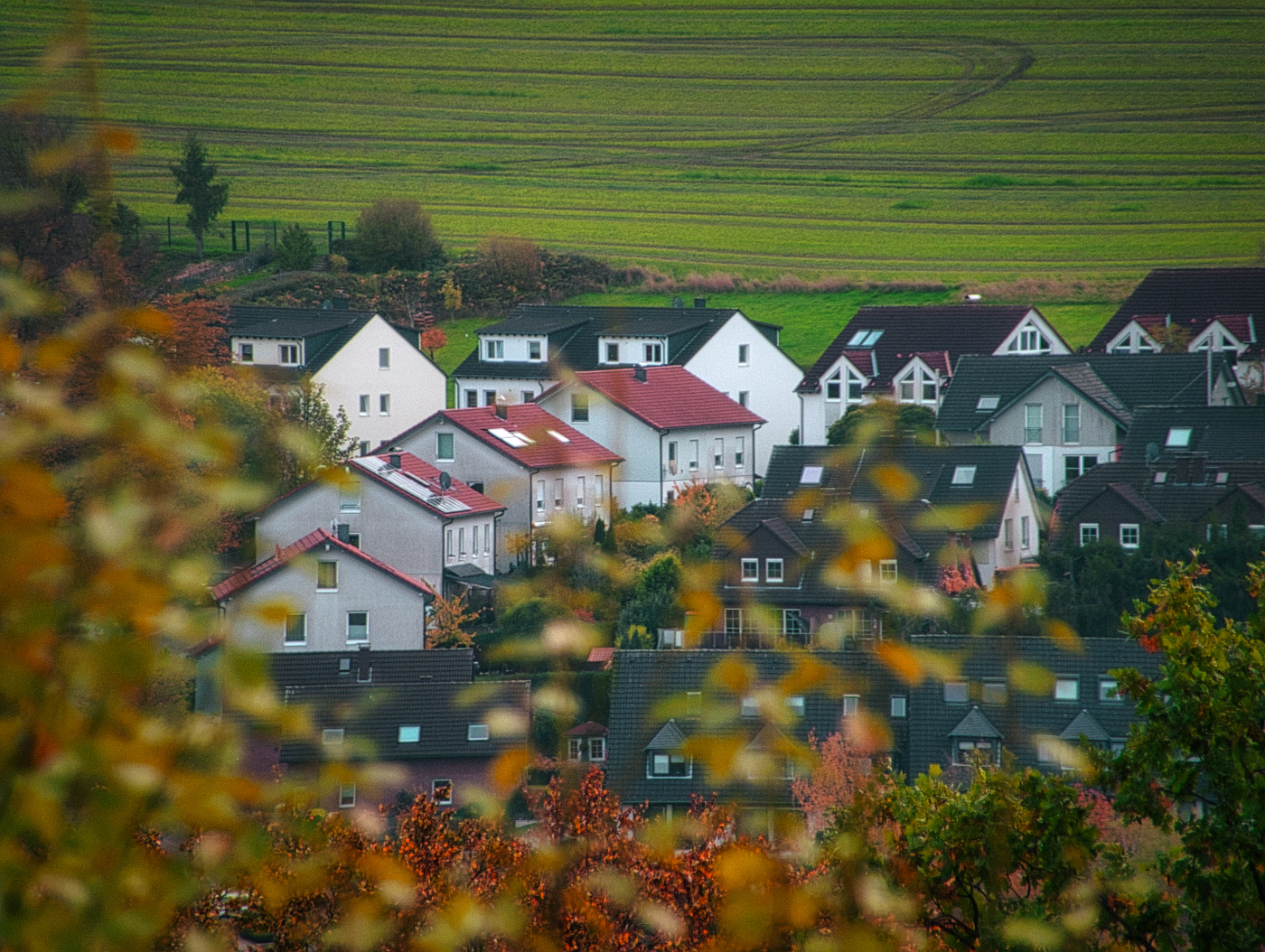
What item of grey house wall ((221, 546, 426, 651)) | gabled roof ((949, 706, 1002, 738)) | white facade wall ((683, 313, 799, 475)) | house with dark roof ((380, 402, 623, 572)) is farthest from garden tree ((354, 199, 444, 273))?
gabled roof ((949, 706, 1002, 738))

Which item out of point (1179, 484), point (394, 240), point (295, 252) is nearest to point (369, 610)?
point (1179, 484)

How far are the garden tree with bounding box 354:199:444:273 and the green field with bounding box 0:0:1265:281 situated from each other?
21.9 ft

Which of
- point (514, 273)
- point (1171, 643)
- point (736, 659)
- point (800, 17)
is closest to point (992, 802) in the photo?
point (1171, 643)

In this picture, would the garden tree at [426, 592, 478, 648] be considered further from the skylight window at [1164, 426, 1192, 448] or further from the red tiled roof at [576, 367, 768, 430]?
the skylight window at [1164, 426, 1192, 448]

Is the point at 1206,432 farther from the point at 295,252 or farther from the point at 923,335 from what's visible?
the point at 295,252

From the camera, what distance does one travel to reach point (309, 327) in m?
46.2

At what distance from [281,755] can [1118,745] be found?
1362cm

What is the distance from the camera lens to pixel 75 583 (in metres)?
1.39

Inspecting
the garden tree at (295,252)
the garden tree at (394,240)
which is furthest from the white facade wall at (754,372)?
the garden tree at (295,252)

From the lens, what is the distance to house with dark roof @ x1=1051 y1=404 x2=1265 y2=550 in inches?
1157

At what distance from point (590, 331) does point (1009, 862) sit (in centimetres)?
4638

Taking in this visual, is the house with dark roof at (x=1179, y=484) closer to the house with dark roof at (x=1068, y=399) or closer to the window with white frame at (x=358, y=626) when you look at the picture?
the house with dark roof at (x=1068, y=399)

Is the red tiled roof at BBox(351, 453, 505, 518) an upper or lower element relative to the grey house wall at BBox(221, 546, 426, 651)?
upper

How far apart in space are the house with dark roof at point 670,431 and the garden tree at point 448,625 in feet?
28.2
